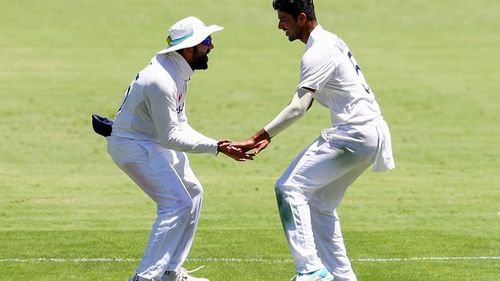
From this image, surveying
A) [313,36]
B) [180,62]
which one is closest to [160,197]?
[180,62]

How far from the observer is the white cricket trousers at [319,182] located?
39.5 ft

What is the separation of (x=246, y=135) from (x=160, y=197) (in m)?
15.1

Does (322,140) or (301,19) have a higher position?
(301,19)

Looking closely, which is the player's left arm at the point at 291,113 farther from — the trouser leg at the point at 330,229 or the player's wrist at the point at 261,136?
the trouser leg at the point at 330,229

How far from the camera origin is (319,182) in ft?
40.0

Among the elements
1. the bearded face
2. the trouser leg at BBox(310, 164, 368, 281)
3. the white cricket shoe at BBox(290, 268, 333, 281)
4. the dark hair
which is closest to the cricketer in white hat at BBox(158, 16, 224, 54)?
the bearded face

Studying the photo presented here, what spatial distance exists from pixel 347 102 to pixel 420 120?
57.7ft

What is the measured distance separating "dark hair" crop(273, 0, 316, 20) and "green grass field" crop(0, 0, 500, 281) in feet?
9.75

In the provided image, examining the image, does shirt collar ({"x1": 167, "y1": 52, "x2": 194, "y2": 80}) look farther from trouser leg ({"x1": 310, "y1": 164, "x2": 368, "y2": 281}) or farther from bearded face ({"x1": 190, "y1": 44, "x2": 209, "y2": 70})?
trouser leg ({"x1": 310, "y1": 164, "x2": 368, "y2": 281})

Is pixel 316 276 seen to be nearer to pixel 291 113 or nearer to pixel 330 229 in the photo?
pixel 330 229

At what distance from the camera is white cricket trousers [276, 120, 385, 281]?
12.1m

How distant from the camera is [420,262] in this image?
14500 millimetres

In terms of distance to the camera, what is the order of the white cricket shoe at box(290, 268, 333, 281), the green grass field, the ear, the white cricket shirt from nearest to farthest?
the white cricket shoe at box(290, 268, 333, 281)
the white cricket shirt
the ear
the green grass field

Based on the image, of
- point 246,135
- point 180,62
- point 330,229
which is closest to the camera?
point 180,62
